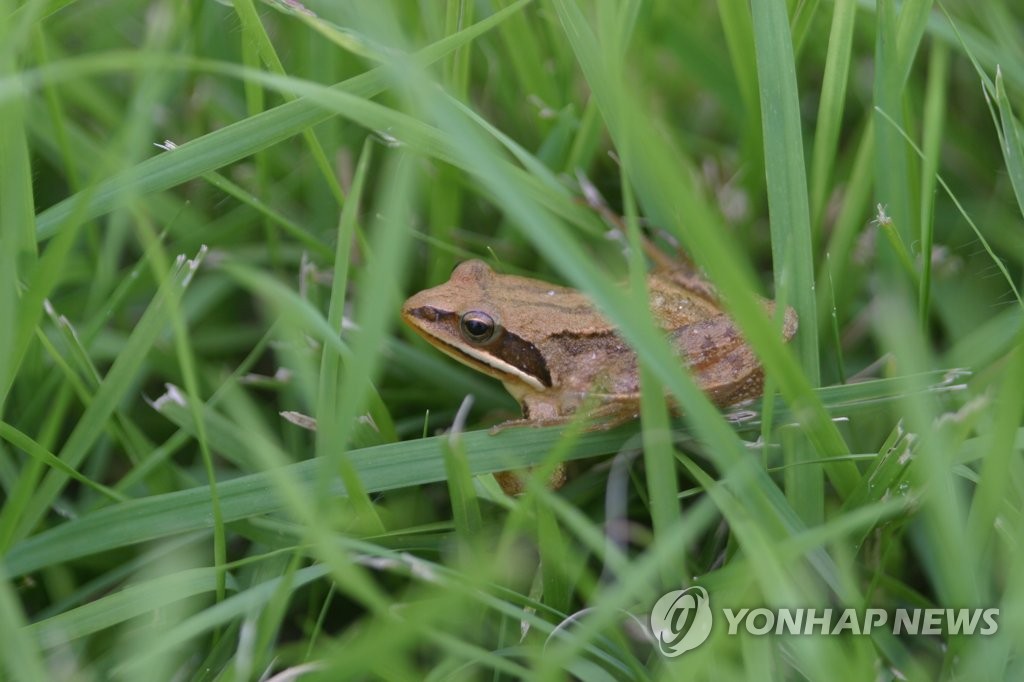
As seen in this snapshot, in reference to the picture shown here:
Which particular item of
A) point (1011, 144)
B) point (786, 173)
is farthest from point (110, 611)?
point (1011, 144)

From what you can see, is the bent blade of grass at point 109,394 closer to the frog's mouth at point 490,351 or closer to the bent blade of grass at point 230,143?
the bent blade of grass at point 230,143

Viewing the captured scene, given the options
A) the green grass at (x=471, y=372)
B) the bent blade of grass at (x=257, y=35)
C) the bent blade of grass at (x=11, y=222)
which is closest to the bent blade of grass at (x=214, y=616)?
the green grass at (x=471, y=372)

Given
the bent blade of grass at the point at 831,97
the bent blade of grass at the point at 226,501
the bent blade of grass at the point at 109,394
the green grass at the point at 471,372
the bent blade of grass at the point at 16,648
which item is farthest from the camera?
the bent blade of grass at the point at 831,97

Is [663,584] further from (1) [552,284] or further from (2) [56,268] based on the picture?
(2) [56,268]

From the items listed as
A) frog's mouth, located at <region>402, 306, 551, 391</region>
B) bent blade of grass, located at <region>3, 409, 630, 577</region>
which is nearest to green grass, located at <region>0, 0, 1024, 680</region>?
bent blade of grass, located at <region>3, 409, 630, 577</region>

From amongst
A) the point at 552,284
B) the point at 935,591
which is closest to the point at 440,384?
the point at 552,284

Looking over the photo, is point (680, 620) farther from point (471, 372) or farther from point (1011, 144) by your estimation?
point (1011, 144)
